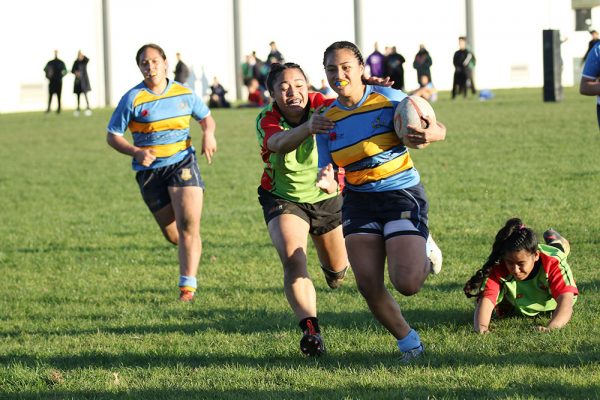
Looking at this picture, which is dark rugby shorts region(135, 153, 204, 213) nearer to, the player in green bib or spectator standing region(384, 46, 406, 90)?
the player in green bib

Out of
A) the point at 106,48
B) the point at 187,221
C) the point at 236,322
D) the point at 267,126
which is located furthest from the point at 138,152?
the point at 106,48

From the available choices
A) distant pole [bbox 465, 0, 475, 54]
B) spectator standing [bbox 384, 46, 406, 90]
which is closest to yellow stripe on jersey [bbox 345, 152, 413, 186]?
spectator standing [bbox 384, 46, 406, 90]

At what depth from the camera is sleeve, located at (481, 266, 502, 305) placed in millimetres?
6473

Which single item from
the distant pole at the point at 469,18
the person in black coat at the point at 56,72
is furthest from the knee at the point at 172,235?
the distant pole at the point at 469,18

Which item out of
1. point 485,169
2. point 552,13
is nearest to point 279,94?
point 485,169

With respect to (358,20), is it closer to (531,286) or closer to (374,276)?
(531,286)

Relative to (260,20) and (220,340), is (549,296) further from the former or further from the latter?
(260,20)

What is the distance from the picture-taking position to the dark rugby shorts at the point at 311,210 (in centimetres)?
655

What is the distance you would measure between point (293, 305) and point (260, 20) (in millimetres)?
40535

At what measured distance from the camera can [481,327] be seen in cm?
637

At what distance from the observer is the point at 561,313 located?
6.30 m

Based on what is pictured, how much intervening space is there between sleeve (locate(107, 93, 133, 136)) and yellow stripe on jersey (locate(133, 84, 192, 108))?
55 mm

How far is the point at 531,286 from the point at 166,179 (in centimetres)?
316

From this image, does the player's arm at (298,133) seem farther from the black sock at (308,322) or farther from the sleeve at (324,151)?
the black sock at (308,322)
